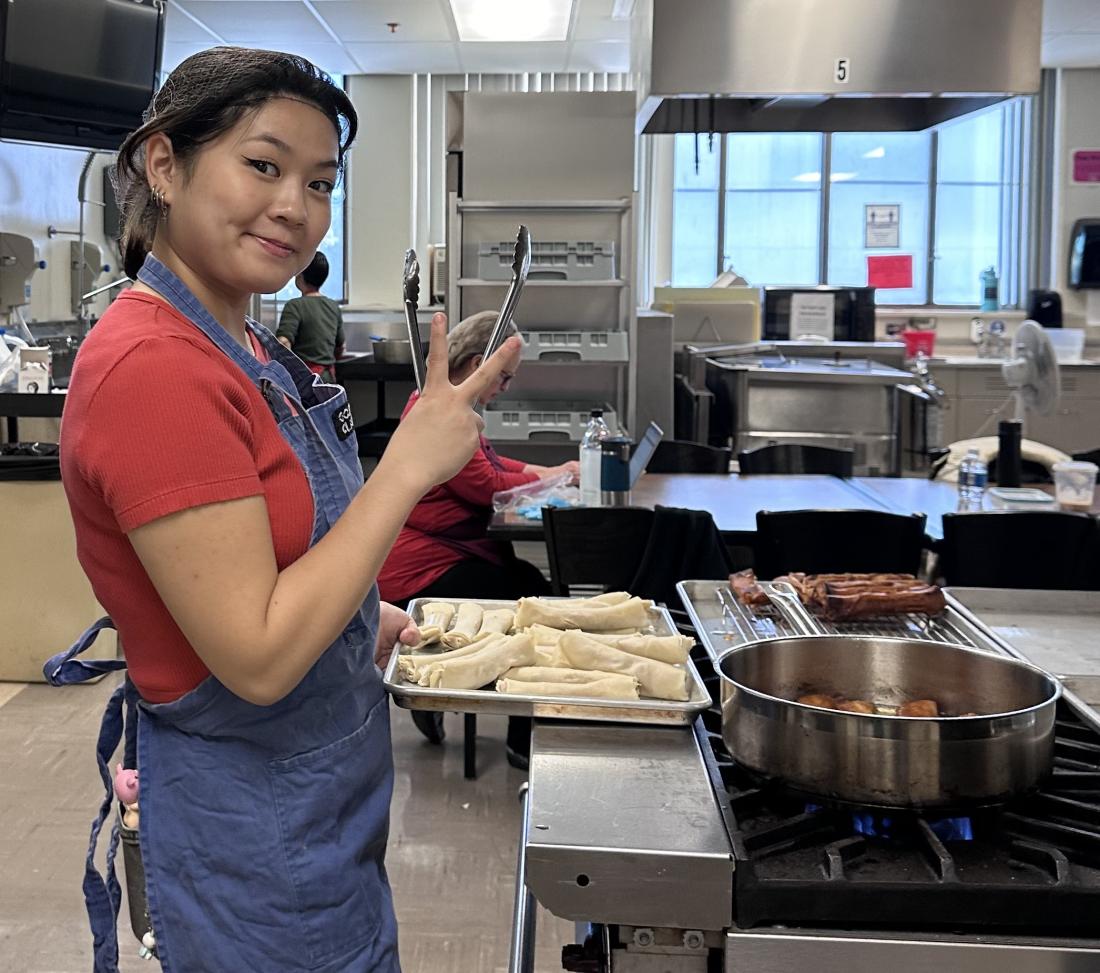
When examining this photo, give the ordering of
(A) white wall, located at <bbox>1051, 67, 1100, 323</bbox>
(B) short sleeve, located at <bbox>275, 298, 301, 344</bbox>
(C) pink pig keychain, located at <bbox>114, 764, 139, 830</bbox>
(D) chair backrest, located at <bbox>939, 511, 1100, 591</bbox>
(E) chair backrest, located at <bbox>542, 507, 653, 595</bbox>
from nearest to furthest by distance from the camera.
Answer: (C) pink pig keychain, located at <bbox>114, 764, 139, 830</bbox>
(D) chair backrest, located at <bbox>939, 511, 1100, 591</bbox>
(E) chair backrest, located at <bbox>542, 507, 653, 595</bbox>
(B) short sleeve, located at <bbox>275, 298, 301, 344</bbox>
(A) white wall, located at <bbox>1051, 67, 1100, 323</bbox>

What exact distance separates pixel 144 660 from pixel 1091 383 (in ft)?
24.8

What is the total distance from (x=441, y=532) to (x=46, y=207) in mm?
4297

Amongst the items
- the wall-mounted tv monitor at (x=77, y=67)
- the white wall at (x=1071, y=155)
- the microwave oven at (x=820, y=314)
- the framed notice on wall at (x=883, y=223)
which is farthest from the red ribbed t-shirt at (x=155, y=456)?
the white wall at (x=1071, y=155)

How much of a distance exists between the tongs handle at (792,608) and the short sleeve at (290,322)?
17.2 ft

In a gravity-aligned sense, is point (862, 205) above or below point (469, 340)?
above

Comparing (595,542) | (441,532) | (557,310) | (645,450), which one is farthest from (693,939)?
(557,310)

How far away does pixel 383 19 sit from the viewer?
7203 mm

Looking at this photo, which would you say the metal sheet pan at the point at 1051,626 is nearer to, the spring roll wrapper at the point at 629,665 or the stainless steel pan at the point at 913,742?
the stainless steel pan at the point at 913,742

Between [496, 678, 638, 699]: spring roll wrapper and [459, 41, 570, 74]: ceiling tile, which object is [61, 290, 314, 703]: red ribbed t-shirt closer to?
[496, 678, 638, 699]: spring roll wrapper

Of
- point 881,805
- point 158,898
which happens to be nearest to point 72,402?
point 158,898

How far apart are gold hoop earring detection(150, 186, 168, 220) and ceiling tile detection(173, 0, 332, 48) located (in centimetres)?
627

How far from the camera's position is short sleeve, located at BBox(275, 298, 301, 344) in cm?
656

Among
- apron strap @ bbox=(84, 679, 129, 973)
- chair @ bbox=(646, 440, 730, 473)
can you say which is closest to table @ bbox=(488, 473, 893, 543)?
chair @ bbox=(646, 440, 730, 473)

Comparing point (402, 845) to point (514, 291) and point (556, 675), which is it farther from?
point (514, 291)
